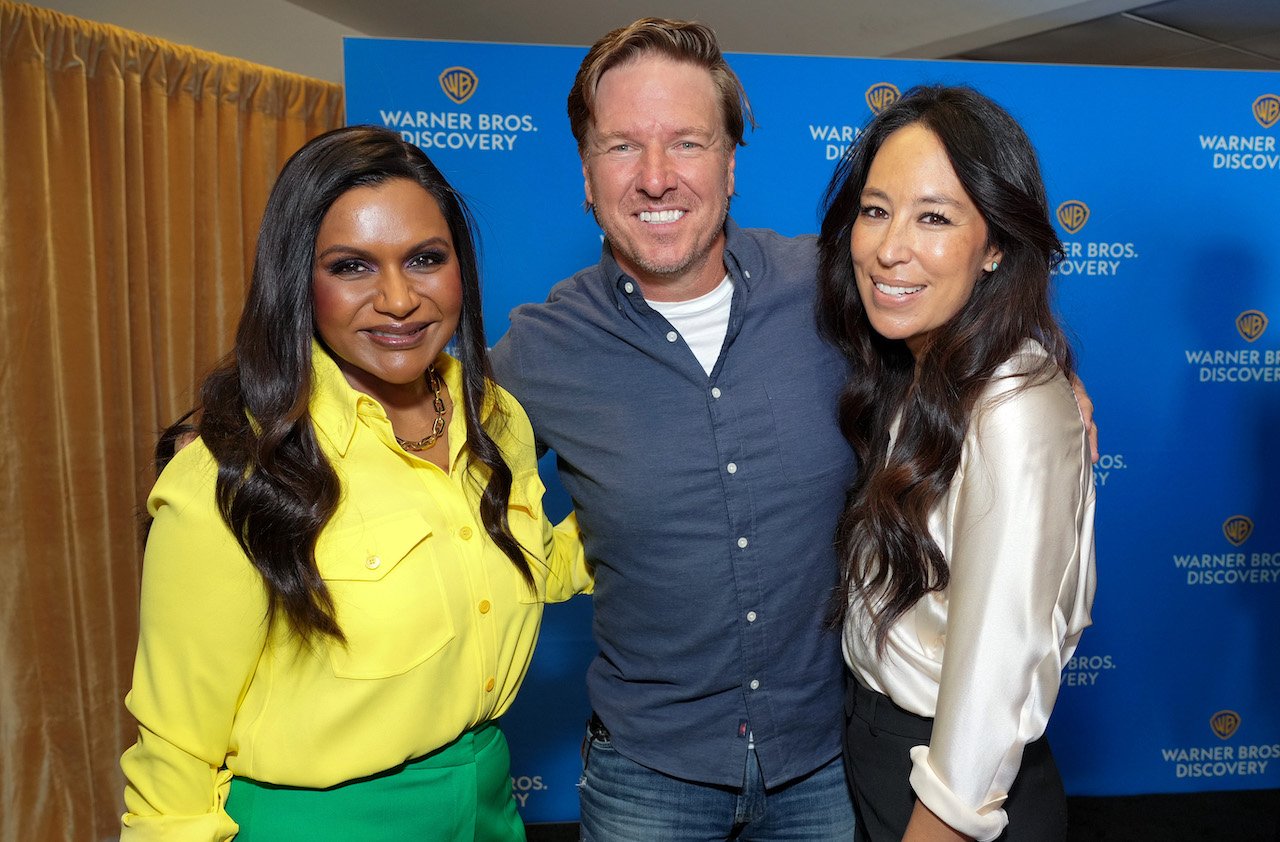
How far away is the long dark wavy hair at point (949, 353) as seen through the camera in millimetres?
1400

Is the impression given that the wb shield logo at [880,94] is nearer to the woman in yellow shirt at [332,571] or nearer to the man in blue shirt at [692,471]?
the man in blue shirt at [692,471]

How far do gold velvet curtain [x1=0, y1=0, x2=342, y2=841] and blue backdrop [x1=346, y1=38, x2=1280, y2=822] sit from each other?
95cm

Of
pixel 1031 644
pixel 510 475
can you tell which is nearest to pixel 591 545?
pixel 510 475

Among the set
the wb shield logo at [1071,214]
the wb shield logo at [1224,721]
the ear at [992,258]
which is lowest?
the wb shield logo at [1224,721]

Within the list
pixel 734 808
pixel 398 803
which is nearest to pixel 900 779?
pixel 734 808

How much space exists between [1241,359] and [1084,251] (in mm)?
687

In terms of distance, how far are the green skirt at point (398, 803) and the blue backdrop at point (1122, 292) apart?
5.40 feet

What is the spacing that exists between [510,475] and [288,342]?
403mm

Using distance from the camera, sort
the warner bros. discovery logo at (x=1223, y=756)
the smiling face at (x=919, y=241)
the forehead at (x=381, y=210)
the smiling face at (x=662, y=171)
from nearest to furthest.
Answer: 1. the forehead at (x=381, y=210)
2. the smiling face at (x=919, y=241)
3. the smiling face at (x=662, y=171)
4. the warner bros. discovery logo at (x=1223, y=756)

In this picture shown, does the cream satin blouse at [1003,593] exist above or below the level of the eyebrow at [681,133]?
below

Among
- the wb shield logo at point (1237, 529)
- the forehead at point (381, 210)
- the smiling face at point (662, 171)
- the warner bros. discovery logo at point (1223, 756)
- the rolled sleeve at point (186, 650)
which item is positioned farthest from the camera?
the warner bros. discovery logo at point (1223, 756)

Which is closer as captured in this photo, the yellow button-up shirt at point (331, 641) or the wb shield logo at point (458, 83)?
the yellow button-up shirt at point (331, 641)

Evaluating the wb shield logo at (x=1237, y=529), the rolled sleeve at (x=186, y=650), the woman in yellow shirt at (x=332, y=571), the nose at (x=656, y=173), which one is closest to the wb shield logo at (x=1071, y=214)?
the wb shield logo at (x=1237, y=529)

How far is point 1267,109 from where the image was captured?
127 inches
